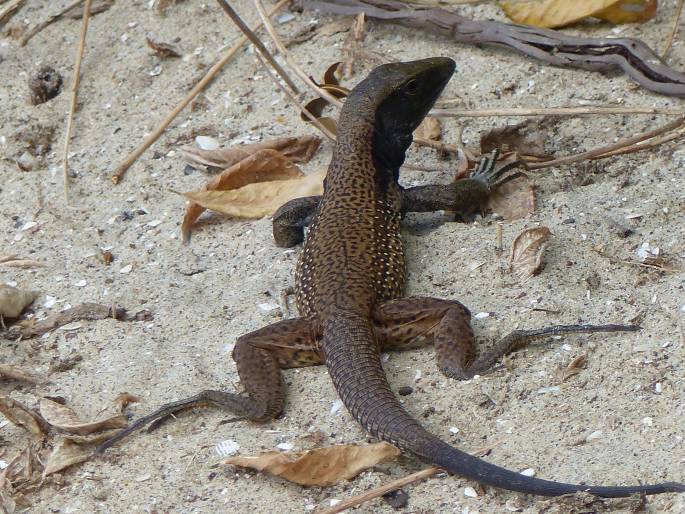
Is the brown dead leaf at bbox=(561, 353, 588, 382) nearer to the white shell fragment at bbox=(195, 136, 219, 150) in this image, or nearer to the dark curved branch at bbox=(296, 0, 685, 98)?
the dark curved branch at bbox=(296, 0, 685, 98)

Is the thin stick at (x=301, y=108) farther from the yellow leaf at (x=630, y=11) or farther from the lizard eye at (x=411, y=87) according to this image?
the yellow leaf at (x=630, y=11)

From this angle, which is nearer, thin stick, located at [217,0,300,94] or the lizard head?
the lizard head

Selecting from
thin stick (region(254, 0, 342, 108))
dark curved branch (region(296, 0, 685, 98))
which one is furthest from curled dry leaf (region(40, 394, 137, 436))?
dark curved branch (region(296, 0, 685, 98))

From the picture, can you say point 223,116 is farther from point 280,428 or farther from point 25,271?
point 280,428

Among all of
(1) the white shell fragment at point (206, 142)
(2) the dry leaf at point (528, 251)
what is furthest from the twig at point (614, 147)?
(1) the white shell fragment at point (206, 142)

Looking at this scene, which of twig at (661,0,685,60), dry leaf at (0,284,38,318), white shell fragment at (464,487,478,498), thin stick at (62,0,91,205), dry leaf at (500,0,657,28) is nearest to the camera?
A: white shell fragment at (464,487,478,498)
